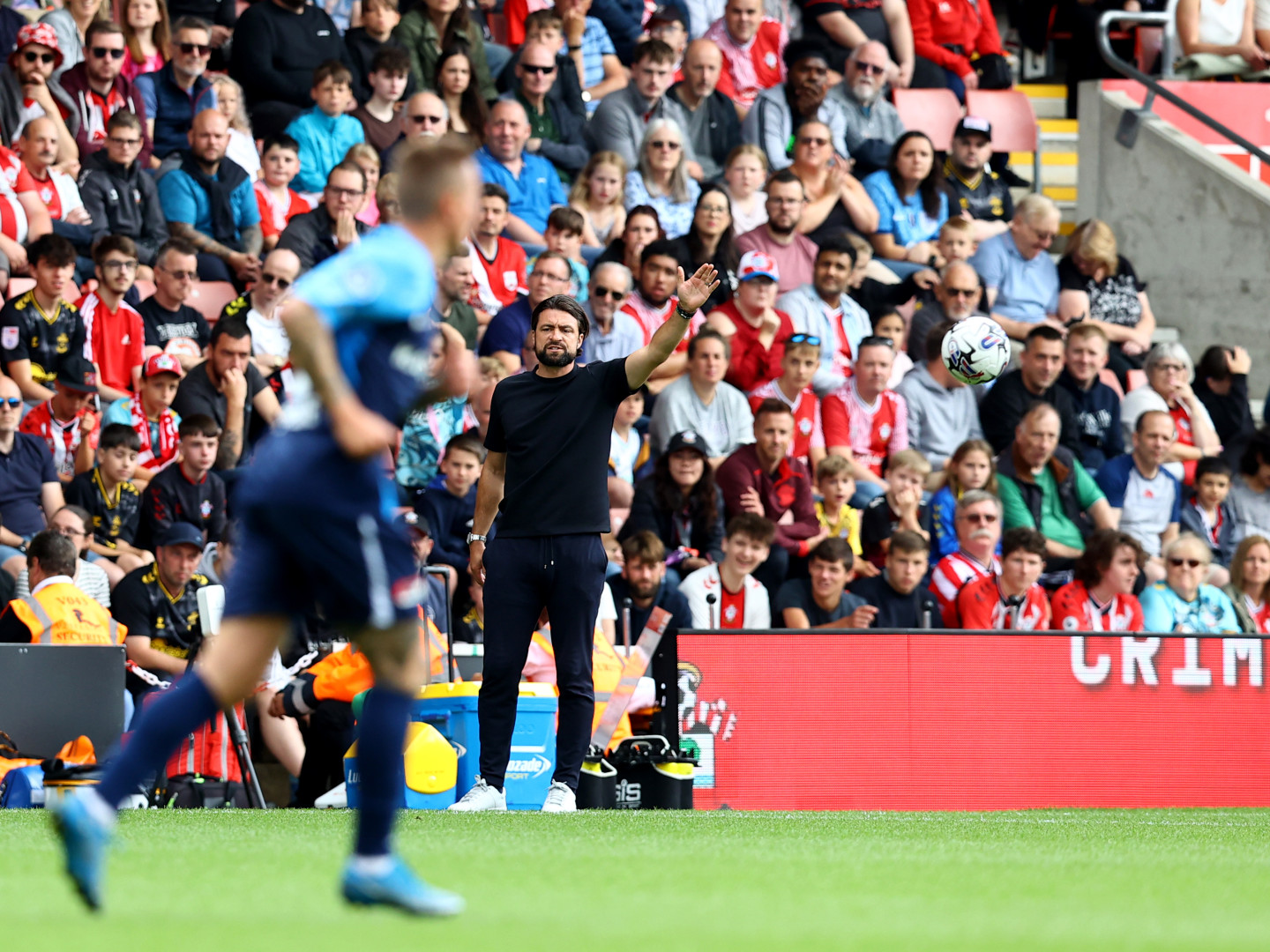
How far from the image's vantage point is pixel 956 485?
13.5 m

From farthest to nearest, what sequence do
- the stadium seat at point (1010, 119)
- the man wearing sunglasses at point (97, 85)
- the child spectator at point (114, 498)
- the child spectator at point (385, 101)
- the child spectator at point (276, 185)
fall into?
the stadium seat at point (1010, 119)
the child spectator at point (385, 101)
the child spectator at point (276, 185)
the man wearing sunglasses at point (97, 85)
the child spectator at point (114, 498)

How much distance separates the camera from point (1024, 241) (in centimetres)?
1572

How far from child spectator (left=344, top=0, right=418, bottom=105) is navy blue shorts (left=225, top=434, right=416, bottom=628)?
10.8m

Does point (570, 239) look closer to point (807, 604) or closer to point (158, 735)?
point (807, 604)

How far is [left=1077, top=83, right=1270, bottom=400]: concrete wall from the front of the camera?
55.5 ft

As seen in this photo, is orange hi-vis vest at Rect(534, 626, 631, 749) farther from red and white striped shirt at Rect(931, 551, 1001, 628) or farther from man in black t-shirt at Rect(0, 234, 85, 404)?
man in black t-shirt at Rect(0, 234, 85, 404)

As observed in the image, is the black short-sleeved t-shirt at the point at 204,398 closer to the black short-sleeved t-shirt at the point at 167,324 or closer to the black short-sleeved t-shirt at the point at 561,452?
the black short-sleeved t-shirt at the point at 167,324

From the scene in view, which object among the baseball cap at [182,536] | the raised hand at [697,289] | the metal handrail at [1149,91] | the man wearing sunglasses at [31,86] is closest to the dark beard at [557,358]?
the raised hand at [697,289]

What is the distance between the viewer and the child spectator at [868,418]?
1374 cm

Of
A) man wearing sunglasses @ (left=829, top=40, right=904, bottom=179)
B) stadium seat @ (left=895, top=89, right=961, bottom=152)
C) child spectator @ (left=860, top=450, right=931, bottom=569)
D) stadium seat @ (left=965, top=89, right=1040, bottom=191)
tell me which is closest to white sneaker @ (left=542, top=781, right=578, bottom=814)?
child spectator @ (left=860, top=450, right=931, bottom=569)

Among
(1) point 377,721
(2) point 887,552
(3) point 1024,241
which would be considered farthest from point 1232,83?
(1) point 377,721

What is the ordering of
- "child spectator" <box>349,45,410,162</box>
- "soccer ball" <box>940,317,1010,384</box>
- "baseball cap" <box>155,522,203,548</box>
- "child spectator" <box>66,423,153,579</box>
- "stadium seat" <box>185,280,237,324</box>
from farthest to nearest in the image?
1. "child spectator" <box>349,45,410,162</box>
2. "stadium seat" <box>185,280,237,324</box>
3. "child spectator" <box>66,423,153,579</box>
4. "soccer ball" <box>940,317,1010,384</box>
5. "baseball cap" <box>155,522,203,548</box>

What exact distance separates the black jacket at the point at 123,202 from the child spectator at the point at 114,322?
660mm

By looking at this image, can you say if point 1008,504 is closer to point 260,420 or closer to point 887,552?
point 887,552
